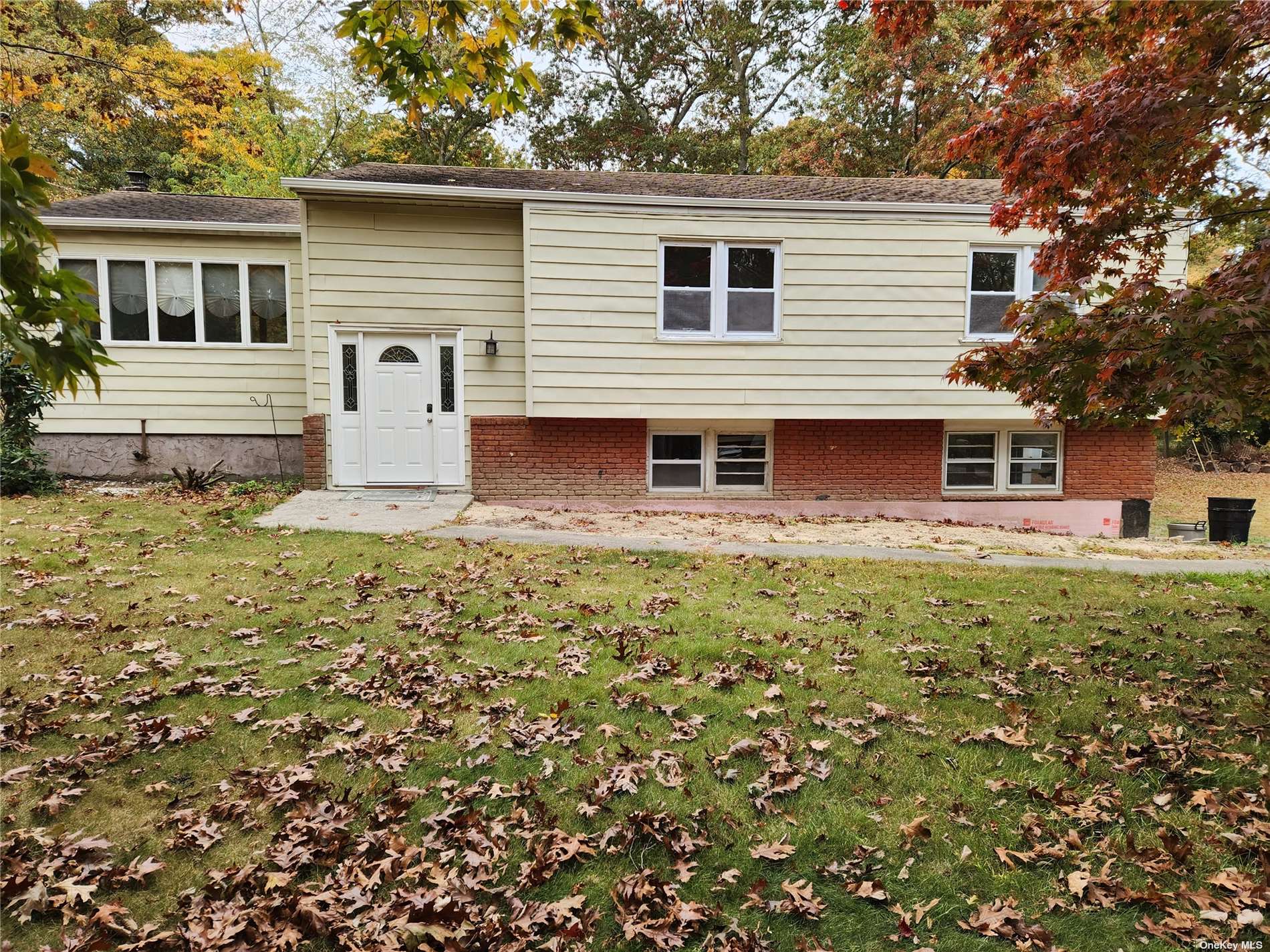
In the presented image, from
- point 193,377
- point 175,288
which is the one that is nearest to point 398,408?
point 193,377

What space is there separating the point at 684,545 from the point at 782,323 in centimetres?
487

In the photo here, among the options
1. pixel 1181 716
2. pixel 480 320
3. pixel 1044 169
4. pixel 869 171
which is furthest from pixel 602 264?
pixel 869 171

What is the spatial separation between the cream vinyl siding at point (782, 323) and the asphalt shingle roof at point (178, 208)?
5294mm

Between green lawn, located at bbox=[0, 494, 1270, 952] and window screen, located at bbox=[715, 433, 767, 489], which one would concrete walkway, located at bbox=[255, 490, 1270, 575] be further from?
window screen, located at bbox=[715, 433, 767, 489]

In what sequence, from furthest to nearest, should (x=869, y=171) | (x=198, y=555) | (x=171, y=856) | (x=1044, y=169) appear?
(x=869, y=171) → (x=198, y=555) → (x=1044, y=169) → (x=171, y=856)

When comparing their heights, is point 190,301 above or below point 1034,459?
above

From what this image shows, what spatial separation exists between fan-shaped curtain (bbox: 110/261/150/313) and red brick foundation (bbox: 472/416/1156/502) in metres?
4.21

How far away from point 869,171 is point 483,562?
849 inches

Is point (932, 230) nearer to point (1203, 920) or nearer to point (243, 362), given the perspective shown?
point (1203, 920)

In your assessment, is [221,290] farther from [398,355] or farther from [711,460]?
[711,460]

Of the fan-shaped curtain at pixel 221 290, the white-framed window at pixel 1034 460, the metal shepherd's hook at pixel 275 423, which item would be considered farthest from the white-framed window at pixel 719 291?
the fan-shaped curtain at pixel 221 290

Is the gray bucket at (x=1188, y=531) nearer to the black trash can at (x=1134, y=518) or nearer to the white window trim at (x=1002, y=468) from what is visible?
the black trash can at (x=1134, y=518)

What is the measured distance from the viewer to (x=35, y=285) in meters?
1.82

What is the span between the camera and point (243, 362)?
1227cm
